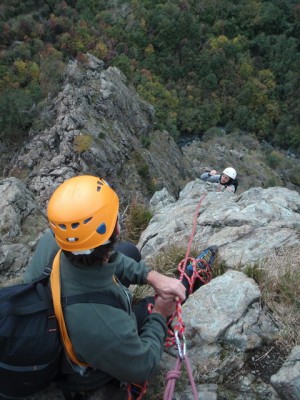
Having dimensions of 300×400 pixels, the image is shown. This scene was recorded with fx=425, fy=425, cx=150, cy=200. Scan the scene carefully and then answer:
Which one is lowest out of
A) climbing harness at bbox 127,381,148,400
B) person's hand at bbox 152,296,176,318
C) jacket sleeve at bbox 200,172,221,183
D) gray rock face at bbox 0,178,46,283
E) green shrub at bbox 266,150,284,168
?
green shrub at bbox 266,150,284,168

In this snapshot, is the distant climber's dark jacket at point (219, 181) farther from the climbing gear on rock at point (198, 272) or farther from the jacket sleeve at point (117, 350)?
the jacket sleeve at point (117, 350)

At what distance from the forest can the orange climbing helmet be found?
1797 inches

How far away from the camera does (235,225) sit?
602cm

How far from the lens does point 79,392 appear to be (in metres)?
2.89

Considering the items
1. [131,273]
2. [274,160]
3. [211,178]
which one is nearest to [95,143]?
[211,178]

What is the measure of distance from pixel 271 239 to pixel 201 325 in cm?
196

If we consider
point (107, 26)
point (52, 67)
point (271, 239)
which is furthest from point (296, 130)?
point (271, 239)

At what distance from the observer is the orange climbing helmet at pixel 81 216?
2395mm

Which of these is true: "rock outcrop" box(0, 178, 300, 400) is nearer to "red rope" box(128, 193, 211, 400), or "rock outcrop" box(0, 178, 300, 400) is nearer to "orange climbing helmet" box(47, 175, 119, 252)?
"red rope" box(128, 193, 211, 400)

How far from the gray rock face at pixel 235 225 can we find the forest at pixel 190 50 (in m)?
41.5

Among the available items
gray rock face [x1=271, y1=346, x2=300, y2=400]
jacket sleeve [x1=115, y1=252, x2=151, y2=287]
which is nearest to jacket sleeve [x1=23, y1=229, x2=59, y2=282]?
jacket sleeve [x1=115, y1=252, x2=151, y2=287]

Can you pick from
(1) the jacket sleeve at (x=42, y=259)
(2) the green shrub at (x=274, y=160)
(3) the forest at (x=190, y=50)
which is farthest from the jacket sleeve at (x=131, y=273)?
(2) the green shrub at (x=274, y=160)

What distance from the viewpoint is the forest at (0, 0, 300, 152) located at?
50.8 meters

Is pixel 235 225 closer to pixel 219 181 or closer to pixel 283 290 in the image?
pixel 283 290
